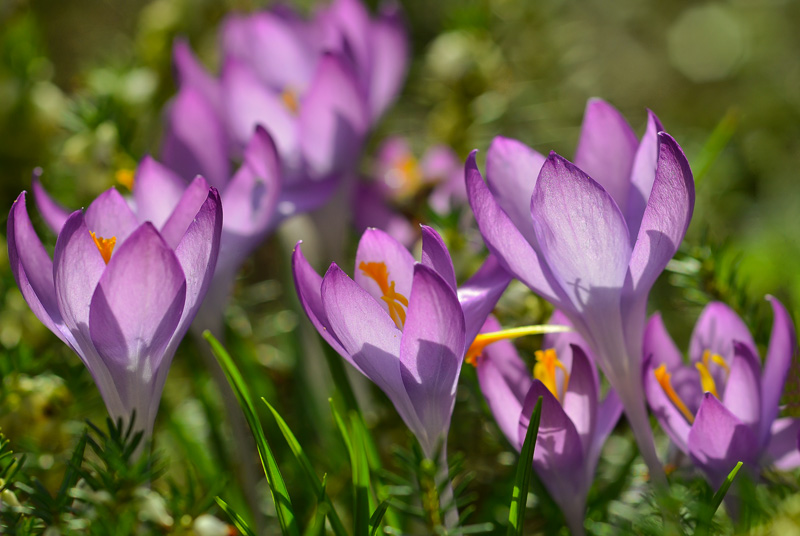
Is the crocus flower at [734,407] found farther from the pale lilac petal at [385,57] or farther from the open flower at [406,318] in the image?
the pale lilac petal at [385,57]

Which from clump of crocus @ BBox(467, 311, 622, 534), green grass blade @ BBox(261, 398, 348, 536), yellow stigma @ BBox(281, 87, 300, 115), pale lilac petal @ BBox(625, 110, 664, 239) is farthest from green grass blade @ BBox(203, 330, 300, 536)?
yellow stigma @ BBox(281, 87, 300, 115)

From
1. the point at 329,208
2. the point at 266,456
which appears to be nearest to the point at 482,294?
the point at 266,456

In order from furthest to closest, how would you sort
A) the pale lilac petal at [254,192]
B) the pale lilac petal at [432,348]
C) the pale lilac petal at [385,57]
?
1. the pale lilac petal at [385,57]
2. the pale lilac petal at [254,192]
3. the pale lilac petal at [432,348]

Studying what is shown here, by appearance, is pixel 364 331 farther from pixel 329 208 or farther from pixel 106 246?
pixel 329 208

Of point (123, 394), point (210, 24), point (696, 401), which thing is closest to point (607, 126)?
point (696, 401)

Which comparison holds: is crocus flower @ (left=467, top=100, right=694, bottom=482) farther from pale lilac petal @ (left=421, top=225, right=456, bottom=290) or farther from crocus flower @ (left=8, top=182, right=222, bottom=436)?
crocus flower @ (left=8, top=182, right=222, bottom=436)

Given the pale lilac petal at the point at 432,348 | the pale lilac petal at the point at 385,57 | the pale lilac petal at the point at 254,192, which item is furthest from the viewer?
the pale lilac petal at the point at 385,57

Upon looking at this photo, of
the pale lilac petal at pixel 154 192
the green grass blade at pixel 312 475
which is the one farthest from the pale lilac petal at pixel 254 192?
the green grass blade at pixel 312 475

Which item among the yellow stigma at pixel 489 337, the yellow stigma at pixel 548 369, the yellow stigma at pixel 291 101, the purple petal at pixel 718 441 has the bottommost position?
the purple petal at pixel 718 441
